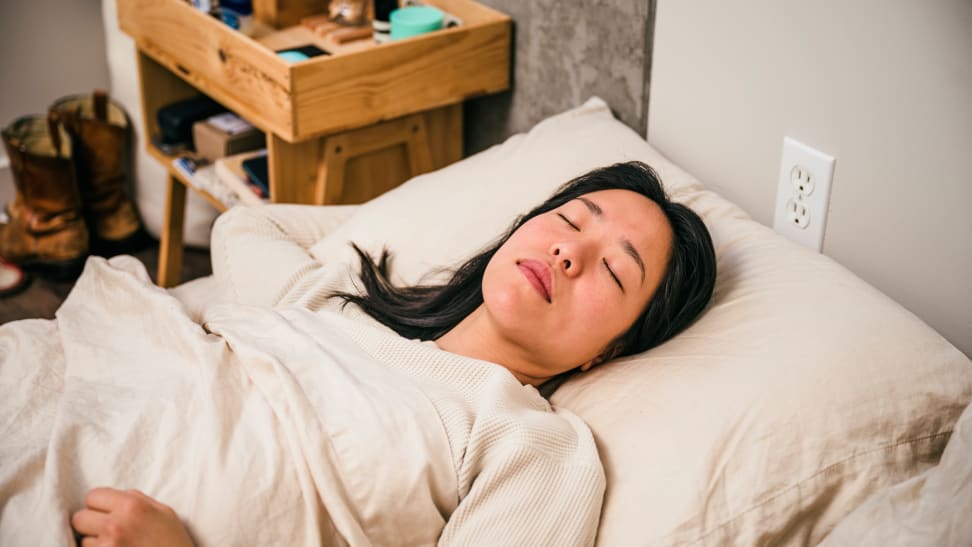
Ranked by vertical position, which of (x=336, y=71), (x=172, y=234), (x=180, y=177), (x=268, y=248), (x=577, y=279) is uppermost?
(x=336, y=71)

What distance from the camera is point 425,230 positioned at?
144 centimetres

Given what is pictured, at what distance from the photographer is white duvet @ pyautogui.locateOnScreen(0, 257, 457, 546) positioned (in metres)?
0.99

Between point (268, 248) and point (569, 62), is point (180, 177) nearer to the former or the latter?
point (268, 248)

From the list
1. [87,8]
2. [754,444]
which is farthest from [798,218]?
[87,8]

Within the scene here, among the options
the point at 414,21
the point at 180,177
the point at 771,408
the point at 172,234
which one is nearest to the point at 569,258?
the point at 771,408

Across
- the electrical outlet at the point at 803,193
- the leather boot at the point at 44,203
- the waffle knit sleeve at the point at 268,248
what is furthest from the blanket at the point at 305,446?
the leather boot at the point at 44,203

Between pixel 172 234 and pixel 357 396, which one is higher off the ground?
pixel 357 396

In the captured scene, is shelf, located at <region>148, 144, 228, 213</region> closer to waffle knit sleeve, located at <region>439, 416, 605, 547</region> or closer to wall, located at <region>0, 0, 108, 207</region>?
wall, located at <region>0, 0, 108, 207</region>

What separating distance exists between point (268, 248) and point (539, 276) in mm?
514

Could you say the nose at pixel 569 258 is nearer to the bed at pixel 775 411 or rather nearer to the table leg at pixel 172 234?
the bed at pixel 775 411

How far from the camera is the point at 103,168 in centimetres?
252

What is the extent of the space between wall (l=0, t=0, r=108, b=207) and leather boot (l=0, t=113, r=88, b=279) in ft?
0.74

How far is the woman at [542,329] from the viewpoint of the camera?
101 cm

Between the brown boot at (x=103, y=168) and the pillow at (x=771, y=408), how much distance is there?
1.76 metres
